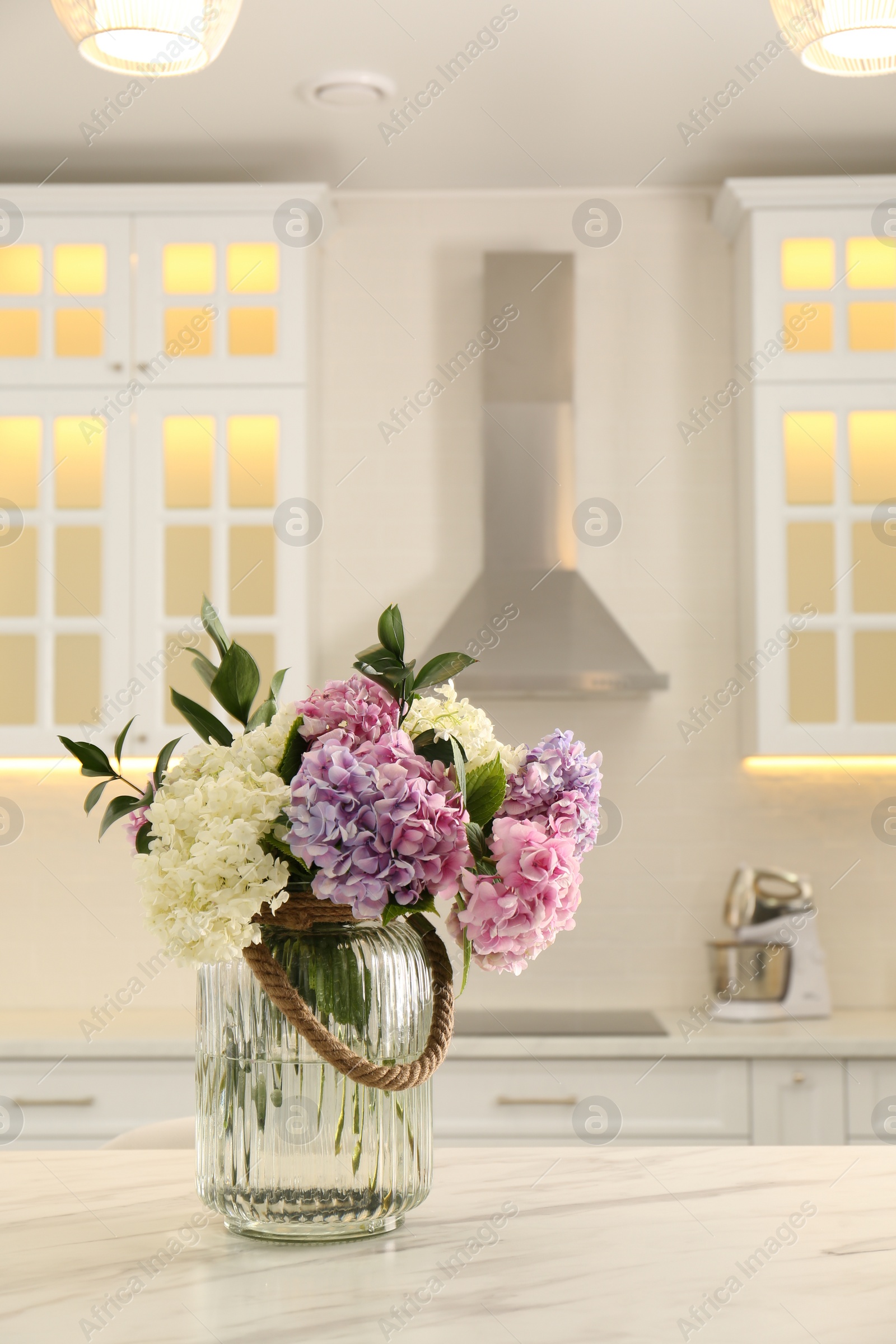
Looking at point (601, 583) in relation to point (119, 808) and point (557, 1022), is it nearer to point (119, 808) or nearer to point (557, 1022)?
point (557, 1022)

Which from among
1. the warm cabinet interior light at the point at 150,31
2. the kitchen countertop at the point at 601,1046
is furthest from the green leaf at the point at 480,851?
the kitchen countertop at the point at 601,1046

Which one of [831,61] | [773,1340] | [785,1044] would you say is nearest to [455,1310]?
[773,1340]

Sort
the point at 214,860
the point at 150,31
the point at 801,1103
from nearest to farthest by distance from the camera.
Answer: the point at 214,860
the point at 150,31
the point at 801,1103

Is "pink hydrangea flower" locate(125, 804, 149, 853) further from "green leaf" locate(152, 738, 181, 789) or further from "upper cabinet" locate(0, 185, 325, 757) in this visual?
"upper cabinet" locate(0, 185, 325, 757)

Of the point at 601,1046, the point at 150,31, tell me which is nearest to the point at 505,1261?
the point at 150,31

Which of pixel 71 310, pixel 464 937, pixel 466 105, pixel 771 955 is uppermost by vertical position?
pixel 466 105

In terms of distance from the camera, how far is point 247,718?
3.33ft

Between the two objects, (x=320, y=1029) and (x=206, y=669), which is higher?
(x=206, y=669)

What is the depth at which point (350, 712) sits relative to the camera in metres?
0.95

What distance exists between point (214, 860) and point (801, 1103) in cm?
200

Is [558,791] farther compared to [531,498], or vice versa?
[531,498]

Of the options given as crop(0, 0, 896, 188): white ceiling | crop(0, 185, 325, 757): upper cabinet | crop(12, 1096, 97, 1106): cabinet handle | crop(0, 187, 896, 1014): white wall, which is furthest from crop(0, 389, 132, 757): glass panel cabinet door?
crop(12, 1096, 97, 1106): cabinet handle

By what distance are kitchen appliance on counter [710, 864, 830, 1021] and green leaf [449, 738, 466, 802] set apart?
199 cm

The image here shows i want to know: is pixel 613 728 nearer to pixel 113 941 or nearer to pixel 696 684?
pixel 696 684
